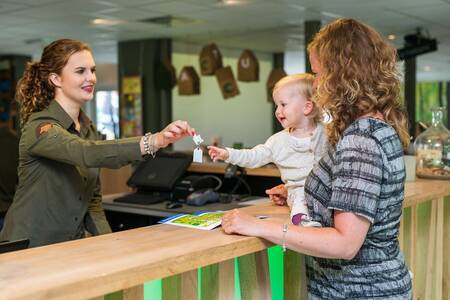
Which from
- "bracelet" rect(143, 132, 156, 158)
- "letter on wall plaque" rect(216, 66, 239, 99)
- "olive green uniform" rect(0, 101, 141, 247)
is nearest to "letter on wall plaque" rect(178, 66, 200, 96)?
"letter on wall plaque" rect(216, 66, 239, 99)

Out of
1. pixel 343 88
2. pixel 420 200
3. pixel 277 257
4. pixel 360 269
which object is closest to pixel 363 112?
pixel 343 88

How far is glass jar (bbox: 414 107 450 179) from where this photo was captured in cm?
277

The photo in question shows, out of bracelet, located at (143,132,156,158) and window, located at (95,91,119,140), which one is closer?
bracelet, located at (143,132,156,158)

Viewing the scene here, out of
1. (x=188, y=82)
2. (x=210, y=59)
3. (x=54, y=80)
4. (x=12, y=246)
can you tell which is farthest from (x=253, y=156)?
(x=188, y=82)

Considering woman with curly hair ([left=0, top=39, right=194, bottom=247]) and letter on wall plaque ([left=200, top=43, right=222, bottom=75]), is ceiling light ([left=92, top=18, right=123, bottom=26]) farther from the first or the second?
woman with curly hair ([left=0, top=39, right=194, bottom=247])

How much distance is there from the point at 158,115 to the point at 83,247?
7.83 m

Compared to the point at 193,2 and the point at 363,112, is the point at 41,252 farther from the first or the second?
the point at 193,2

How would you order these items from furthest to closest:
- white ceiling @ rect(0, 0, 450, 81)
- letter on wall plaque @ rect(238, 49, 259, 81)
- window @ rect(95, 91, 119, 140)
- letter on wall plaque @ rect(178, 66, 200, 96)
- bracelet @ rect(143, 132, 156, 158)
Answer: window @ rect(95, 91, 119, 140)
letter on wall plaque @ rect(178, 66, 200, 96)
letter on wall plaque @ rect(238, 49, 259, 81)
white ceiling @ rect(0, 0, 450, 81)
bracelet @ rect(143, 132, 156, 158)

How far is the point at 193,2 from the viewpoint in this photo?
239 inches

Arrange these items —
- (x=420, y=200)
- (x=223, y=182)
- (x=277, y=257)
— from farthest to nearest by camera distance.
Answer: (x=223, y=182), (x=420, y=200), (x=277, y=257)

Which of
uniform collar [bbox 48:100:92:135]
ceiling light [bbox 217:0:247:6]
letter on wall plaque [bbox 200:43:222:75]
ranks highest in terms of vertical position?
ceiling light [bbox 217:0:247:6]

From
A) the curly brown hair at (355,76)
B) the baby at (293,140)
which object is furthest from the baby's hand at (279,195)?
the curly brown hair at (355,76)

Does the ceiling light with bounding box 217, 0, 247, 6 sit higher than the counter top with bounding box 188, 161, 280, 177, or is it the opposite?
the ceiling light with bounding box 217, 0, 247, 6

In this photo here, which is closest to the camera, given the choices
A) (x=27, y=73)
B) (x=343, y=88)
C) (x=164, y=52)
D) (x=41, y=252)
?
(x=41, y=252)
